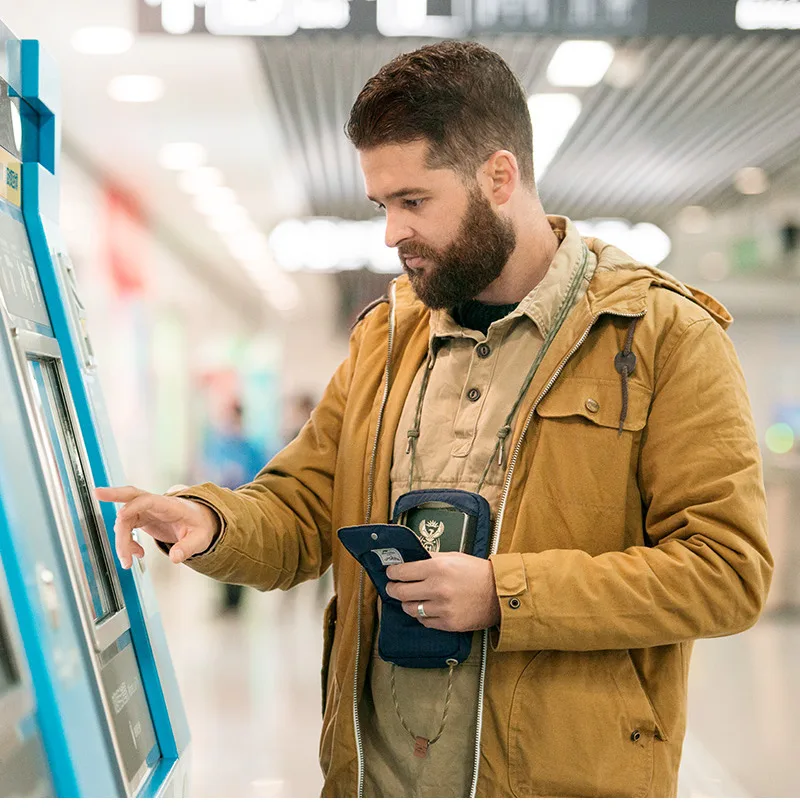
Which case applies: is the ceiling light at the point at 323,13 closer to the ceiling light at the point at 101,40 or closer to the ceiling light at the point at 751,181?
the ceiling light at the point at 101,40

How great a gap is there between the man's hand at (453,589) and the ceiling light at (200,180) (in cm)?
753

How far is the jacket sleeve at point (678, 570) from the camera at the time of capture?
1335 mm

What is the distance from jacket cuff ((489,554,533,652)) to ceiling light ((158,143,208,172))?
6996 millimetres

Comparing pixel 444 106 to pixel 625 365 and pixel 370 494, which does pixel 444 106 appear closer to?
pixel 625 365

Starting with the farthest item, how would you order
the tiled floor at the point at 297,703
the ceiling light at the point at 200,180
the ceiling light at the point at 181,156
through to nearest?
the ceiling light at the point at 200,180 → the ceiling light at the point at 181,156 → the tiled floor at the point at 297,703

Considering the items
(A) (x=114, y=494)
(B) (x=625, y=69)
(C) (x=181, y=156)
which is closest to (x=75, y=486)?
(A) (x=114, y=494)

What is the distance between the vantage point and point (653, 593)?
4.39ft

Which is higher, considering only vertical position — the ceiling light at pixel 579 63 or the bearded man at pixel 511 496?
the ceiling light at pixel 579 63

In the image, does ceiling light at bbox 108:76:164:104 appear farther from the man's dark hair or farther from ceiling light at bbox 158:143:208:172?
the man's dark hair

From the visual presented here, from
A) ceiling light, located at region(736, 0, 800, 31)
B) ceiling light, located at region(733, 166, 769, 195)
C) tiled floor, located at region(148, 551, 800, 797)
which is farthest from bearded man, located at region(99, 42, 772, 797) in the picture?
ceiling light, located at region(733, 166, 769, 195)

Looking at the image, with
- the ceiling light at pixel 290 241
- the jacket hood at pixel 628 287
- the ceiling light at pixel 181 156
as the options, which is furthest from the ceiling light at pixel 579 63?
the ceiling light at pixel 290 241

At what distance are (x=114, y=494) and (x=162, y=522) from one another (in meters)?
0.11

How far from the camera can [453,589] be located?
134cm

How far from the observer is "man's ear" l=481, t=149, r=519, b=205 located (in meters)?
1.57
